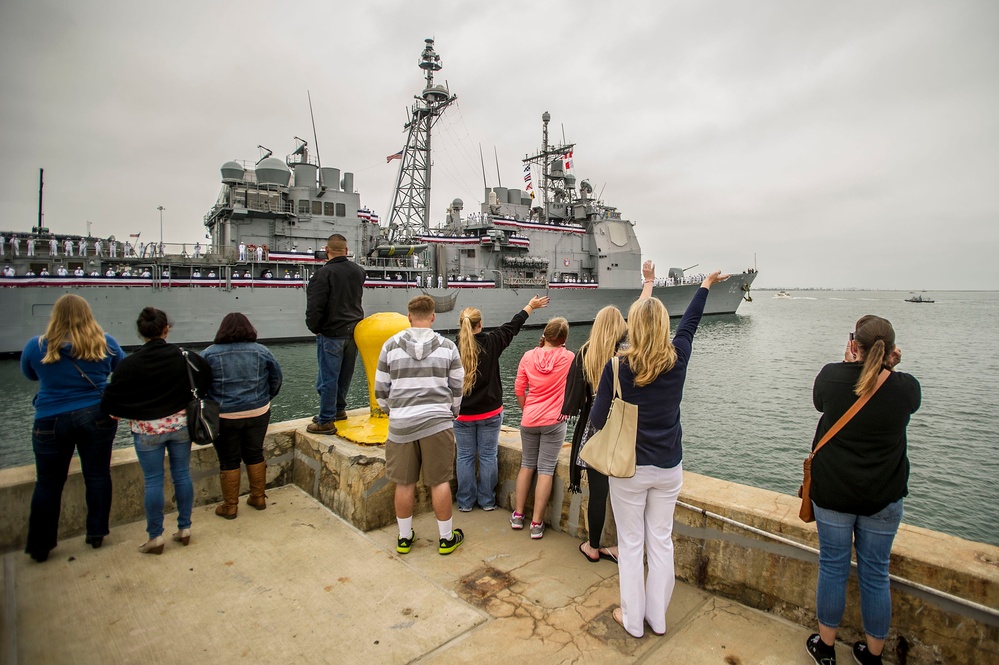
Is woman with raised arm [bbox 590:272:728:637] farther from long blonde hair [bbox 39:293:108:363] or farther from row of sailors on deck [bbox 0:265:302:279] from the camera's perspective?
row of sailors on deck [bbox 0:265:302:279]

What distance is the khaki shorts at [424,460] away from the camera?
3.06m

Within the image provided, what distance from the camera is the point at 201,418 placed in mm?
3156

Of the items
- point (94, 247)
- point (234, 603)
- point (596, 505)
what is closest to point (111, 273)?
point (94, 247)

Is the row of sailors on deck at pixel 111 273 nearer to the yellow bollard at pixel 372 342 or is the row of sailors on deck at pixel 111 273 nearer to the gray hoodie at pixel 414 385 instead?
the yellow bollard at pixel 372 342

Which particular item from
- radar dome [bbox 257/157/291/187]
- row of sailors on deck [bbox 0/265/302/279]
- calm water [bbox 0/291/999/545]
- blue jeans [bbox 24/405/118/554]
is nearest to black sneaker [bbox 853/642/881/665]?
blue jeans [bbox 24/405/118/554]

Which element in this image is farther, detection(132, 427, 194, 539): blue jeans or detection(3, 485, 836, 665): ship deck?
detection(132, 427, 194, 539): blue jeans

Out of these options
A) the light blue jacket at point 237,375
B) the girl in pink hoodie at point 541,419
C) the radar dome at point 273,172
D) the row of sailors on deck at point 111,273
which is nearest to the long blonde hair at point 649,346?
the girl in pink hoodie at point 541,419

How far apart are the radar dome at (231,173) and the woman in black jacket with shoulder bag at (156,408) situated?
1057 inches

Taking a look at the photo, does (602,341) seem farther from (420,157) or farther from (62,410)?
(420,157)

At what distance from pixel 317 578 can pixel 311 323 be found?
1.97m

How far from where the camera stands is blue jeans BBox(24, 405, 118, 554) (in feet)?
9.53

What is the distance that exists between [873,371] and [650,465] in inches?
37.9

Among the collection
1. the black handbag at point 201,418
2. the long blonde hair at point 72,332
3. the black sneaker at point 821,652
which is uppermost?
the long blonde hair at point 72,332

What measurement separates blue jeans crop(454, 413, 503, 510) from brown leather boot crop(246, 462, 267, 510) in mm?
1409
